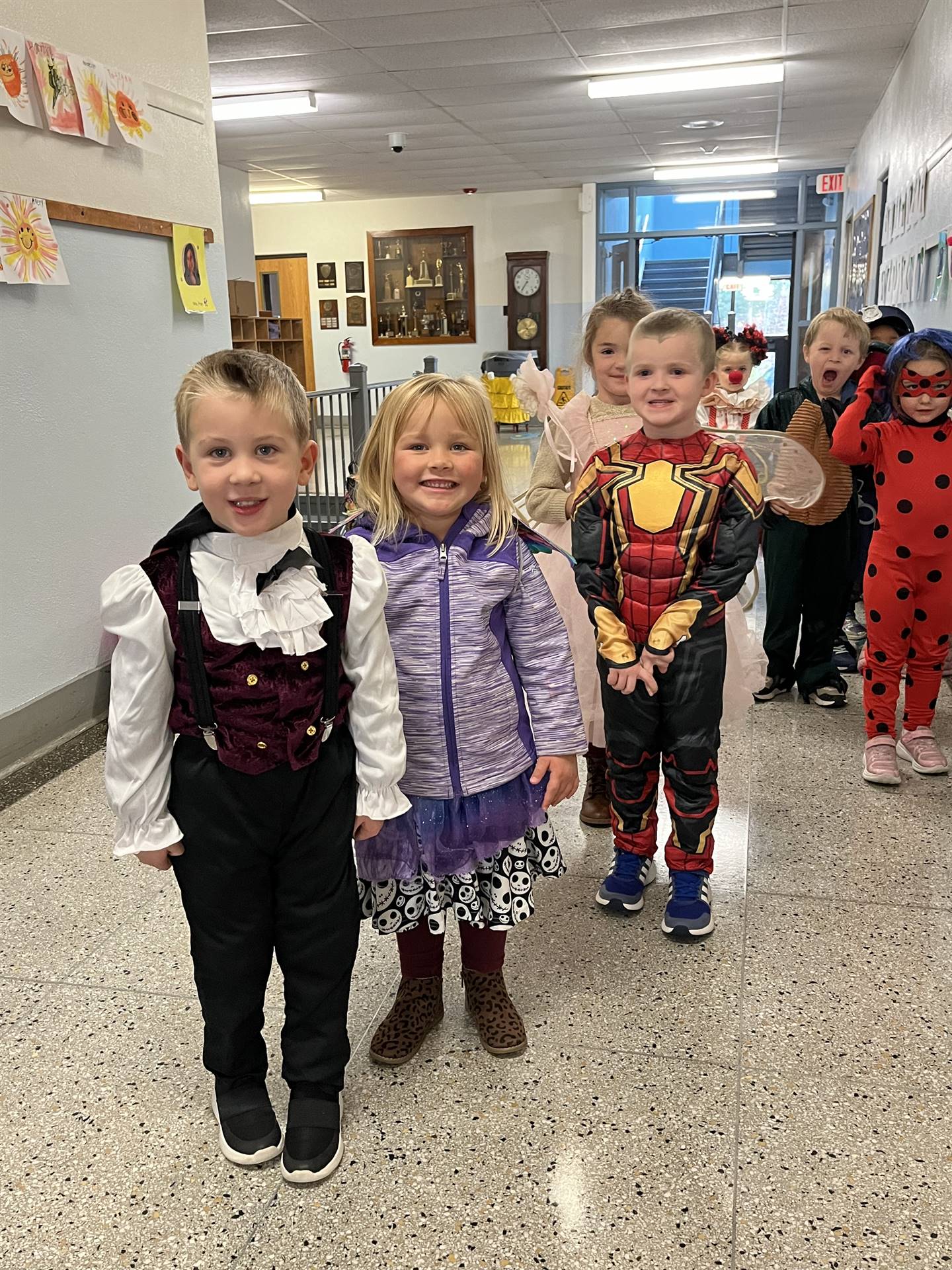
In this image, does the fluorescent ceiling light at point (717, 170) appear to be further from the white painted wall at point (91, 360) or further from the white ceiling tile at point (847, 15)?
the white painted wall at point (91, 360)

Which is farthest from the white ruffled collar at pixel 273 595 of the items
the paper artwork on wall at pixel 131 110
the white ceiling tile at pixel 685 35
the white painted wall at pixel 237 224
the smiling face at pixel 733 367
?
the white painted wall at pixel 237 224

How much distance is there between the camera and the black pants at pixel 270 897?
142 cm

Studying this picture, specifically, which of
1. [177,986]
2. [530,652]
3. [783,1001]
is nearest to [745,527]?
[530,652]

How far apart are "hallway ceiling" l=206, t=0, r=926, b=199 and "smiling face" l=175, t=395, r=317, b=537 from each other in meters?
4.54

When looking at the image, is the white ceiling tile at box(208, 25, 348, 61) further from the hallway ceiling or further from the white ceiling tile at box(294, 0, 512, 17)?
the white ceiling tile at box(294, 0, 512, 17)

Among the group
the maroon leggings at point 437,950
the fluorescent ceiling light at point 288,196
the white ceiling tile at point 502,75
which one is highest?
the fluorescent ceiling light at point 288,196

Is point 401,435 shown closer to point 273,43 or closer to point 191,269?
point 191,269

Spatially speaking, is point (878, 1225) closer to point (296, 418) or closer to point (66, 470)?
point (296, 418)

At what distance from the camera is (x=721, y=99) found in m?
7.39

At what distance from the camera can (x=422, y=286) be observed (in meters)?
13.8

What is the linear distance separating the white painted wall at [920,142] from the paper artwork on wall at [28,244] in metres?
3.17

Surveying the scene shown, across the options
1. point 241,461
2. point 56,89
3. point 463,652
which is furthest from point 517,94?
point 241,461

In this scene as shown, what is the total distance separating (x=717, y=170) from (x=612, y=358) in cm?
1009

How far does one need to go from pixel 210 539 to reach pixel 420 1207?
1012mm
